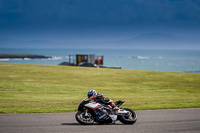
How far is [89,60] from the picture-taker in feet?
214

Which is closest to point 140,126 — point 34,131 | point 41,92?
point 34,131

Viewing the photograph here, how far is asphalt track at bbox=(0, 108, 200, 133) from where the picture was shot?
877cm

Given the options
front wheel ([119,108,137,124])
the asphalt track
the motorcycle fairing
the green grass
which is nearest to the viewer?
the asphalt track

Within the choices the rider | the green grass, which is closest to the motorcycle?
the rider

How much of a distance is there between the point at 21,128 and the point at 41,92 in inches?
517

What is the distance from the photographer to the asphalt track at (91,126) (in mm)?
8773

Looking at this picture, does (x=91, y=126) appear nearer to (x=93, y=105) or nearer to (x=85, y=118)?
(x=85, y=118)

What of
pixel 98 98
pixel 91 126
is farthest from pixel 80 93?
pixel 91 126

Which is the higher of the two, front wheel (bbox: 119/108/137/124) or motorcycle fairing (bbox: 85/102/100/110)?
motorcycle fairing (bbox: 85/102/100/110)

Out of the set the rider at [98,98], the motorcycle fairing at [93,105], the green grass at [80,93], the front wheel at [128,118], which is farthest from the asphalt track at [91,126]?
the green grass at [80,93]

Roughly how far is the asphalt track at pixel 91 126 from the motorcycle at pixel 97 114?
0.72 ft

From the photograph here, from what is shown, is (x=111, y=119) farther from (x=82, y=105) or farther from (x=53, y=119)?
(x=53, y=119)

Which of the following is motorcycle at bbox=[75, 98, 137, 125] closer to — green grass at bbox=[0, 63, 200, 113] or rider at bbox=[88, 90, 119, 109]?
rider at bbox=[88, 90, 119, 109]

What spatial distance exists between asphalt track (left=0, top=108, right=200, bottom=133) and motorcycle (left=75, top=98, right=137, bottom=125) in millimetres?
218
